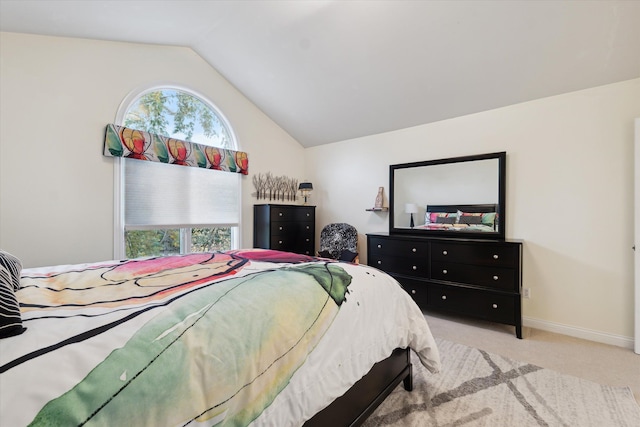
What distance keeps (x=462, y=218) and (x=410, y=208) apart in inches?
23.7

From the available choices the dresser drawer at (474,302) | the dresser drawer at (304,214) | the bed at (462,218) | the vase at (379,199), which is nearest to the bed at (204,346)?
the dresser drawer at (474,302)

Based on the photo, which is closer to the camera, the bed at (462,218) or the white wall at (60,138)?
the white wall at (60,138)

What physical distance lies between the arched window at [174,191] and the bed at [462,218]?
2443 mm

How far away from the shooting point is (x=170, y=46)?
3.24 meters

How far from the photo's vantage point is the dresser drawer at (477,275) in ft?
8.63

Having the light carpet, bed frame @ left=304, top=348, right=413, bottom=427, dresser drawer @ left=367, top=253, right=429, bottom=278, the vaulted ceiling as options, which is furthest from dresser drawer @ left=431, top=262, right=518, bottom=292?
the vaulted ceiling

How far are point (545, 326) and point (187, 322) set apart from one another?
3.30 meters

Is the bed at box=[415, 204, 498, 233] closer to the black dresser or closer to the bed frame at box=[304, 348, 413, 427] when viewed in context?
the black dresser

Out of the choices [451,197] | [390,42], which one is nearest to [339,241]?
[451,197]

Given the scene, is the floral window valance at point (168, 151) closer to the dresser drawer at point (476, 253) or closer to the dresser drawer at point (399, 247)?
the dresser drawer at point (399, 247)

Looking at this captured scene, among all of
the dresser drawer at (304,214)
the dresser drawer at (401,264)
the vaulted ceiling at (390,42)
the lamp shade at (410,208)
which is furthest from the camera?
the dresser drawer at (304,214)

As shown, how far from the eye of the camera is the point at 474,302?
2.78m

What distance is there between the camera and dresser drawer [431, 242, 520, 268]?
263 centimetres

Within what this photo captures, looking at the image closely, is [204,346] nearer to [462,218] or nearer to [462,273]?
[462,273]
